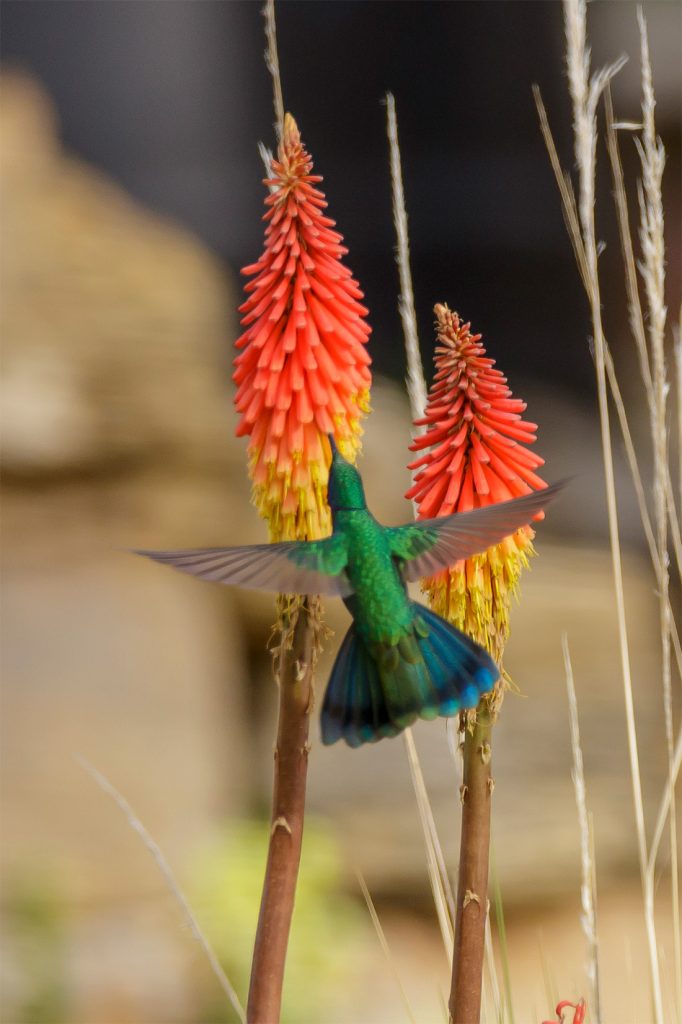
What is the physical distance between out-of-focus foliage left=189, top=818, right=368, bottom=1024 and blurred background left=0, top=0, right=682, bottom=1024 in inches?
0.7

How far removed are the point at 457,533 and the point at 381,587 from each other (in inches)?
1.9

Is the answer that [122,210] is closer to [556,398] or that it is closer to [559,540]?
[556,398]

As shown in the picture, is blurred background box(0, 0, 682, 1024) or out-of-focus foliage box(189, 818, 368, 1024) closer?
out-of-focus foliage box(189, 818, 368, 1024)

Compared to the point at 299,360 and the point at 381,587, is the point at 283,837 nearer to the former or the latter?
the point at 381,587

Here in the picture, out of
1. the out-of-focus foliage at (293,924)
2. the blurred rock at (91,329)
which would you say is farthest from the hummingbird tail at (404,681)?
the blurred rock at (91,329)

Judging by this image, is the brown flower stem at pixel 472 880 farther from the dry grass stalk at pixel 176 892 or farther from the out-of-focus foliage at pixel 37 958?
the out-of-focus foliage at pixel 37 958

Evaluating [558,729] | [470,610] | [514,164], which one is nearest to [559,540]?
[558,729]

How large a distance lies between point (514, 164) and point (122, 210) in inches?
43.6

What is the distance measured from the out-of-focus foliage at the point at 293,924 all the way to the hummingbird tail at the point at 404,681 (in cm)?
143

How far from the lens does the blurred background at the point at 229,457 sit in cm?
249

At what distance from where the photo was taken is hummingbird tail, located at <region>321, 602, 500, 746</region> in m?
0.46

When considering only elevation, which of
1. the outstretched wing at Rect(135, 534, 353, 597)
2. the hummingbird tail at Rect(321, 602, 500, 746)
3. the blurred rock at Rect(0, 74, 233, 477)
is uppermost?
the blurred rock at Rect(0, 74, 233, 477)

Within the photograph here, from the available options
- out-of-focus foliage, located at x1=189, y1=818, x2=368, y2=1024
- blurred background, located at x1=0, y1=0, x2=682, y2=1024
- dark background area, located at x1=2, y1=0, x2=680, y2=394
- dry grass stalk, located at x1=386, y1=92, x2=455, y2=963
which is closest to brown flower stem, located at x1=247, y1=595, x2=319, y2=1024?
dry grass stalk, located at x1=386, y1=92, x2=455, y2=963

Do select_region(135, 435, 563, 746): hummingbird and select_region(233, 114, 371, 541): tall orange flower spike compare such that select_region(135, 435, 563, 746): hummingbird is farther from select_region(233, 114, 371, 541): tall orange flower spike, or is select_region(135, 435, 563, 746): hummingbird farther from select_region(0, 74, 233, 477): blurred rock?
select_region(0, 74, 233, 477): blurred rock
